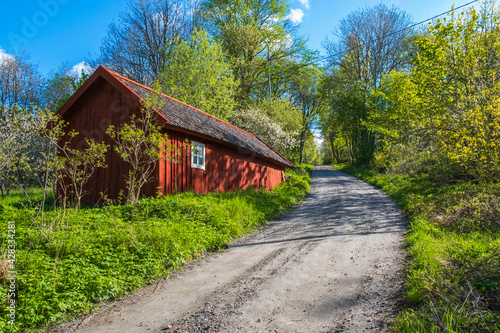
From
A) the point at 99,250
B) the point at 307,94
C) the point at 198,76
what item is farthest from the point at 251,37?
the point at 99,250

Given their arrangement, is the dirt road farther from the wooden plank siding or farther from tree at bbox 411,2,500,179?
tree at bbox 411,2,500,179

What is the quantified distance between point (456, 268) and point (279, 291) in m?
2.39

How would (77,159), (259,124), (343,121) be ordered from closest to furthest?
(77,159)
(259,124)
(343,121)

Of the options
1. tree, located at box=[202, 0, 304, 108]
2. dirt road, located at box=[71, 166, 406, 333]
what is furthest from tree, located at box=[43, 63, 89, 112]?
dirt road, located at box=[71, 166, 406, 333]

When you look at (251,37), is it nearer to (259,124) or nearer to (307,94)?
(259,124)

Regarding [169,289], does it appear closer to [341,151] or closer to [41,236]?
[41,236]

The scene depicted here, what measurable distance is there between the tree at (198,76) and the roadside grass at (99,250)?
1285 centimetres

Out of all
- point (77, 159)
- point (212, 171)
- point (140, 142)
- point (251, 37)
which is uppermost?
point (251, 37)

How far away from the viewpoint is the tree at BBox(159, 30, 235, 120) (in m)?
19.3

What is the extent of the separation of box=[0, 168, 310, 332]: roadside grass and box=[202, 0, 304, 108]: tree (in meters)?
17.8

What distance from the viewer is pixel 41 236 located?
4906 mm

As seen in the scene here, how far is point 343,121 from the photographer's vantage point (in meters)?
28.4

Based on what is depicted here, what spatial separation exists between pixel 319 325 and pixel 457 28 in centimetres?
1188

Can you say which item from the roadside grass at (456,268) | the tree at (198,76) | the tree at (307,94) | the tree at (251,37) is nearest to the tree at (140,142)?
the roadside grass at (456,268)
